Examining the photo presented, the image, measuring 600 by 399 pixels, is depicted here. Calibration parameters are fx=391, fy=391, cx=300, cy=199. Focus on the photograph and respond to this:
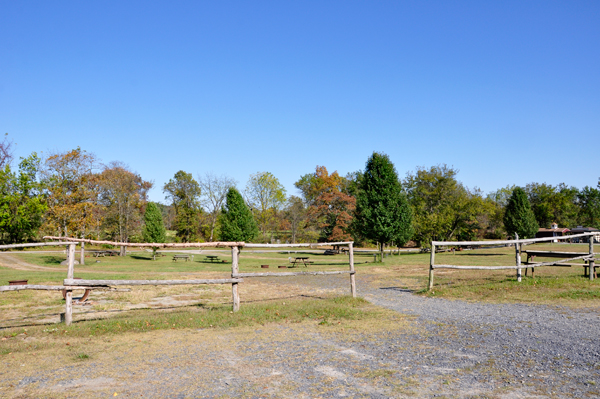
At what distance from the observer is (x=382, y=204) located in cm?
3003

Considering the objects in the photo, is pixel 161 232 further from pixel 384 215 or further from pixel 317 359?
pixel 317 359

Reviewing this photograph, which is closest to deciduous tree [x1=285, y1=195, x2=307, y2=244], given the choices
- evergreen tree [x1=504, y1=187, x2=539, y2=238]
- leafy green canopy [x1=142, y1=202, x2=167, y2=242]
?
leafy green canopy [x1=142, y1=202, x2=167, y2=242]

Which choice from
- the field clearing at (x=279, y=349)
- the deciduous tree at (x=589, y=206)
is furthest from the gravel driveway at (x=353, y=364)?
the deciduous tree at (x=589, y=206)

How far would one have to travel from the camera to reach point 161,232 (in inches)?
1507

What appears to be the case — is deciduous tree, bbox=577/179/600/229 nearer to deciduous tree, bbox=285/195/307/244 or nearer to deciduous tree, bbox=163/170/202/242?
deciduous tree, bbox=285/195/307/244

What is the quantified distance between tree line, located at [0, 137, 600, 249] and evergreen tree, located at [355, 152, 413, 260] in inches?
3.1

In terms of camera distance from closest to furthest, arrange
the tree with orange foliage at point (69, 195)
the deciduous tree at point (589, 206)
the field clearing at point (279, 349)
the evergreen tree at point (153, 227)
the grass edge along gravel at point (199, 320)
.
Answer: the field clearing at point (279, 349), the grass edge along gravel at point (199, 320), the tree with orange foliage at point (69, 195), the evergreen tree at point (153, 227), the deciduous tree at point (589, 206)

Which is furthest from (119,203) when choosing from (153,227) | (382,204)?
(382,204)

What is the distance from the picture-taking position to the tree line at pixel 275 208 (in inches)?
1175

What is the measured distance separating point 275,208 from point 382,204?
125 feet

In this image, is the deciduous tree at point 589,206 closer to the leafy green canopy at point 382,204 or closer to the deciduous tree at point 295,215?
the deciduous tree at point 295,215

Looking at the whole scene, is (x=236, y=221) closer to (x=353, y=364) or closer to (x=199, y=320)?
(x=199, y=320)

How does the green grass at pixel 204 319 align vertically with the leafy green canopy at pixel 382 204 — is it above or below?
below

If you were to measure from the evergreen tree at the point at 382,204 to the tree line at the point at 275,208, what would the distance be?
78 millimetres
